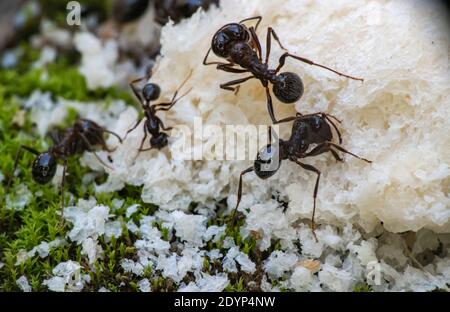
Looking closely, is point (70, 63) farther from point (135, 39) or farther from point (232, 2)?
point (232, 2)

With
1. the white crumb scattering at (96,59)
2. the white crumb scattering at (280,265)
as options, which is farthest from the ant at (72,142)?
the white crumb scattering at (280,265)

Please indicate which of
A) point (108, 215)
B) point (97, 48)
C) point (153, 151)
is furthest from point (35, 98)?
point (108, 215)

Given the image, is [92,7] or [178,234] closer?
[178,234]

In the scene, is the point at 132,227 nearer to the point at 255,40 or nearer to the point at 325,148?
the point at 325,148

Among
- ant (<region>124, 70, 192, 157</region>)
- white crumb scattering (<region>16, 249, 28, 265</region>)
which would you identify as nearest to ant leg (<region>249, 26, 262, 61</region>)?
ant (<region>124, 70, 192, 157</region>)
